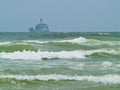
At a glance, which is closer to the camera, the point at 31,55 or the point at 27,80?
the point at 27,80

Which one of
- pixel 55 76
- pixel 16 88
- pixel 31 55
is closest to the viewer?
pixel 16 88

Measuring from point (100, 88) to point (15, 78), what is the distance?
2927 millimetres

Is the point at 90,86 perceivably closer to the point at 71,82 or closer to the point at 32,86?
the point at 71,82

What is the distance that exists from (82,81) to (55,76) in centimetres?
110

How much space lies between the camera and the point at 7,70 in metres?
13.2

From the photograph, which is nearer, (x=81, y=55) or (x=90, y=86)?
(x=90, y=86)

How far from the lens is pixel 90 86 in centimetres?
1066

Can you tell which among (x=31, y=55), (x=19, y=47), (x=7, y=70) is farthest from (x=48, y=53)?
(x=7, y=70)

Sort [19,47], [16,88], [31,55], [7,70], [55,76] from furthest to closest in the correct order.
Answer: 1. [19,47]
2. [31,55]
3. [7,70]
4. [55,76]
5. [16,88]

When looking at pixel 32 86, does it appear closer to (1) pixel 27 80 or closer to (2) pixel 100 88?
(1) pixel 27 80

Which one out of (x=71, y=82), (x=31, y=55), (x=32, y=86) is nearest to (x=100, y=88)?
(x=71, y=82)
